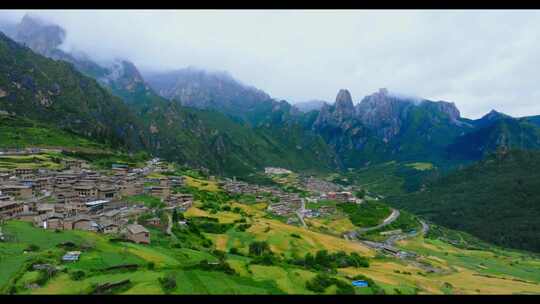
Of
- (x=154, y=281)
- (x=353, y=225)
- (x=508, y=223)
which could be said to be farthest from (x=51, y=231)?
(x=508, y=223)

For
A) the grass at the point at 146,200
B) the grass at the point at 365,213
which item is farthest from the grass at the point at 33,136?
the grass at the point at 365,213

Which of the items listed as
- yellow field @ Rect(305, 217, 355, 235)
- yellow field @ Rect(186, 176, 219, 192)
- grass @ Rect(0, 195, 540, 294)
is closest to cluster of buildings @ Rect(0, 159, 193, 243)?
grass @ Rect(0, 195, 540, 294)

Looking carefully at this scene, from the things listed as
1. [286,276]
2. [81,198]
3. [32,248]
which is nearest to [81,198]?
[81,198]

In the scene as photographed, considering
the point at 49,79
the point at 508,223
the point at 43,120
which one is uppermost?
the point at 49,79

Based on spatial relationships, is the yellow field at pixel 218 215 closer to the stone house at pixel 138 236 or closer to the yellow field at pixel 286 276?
the stone house at pixel 138 236

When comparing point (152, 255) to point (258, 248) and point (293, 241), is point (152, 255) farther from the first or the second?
point (293, 241)
